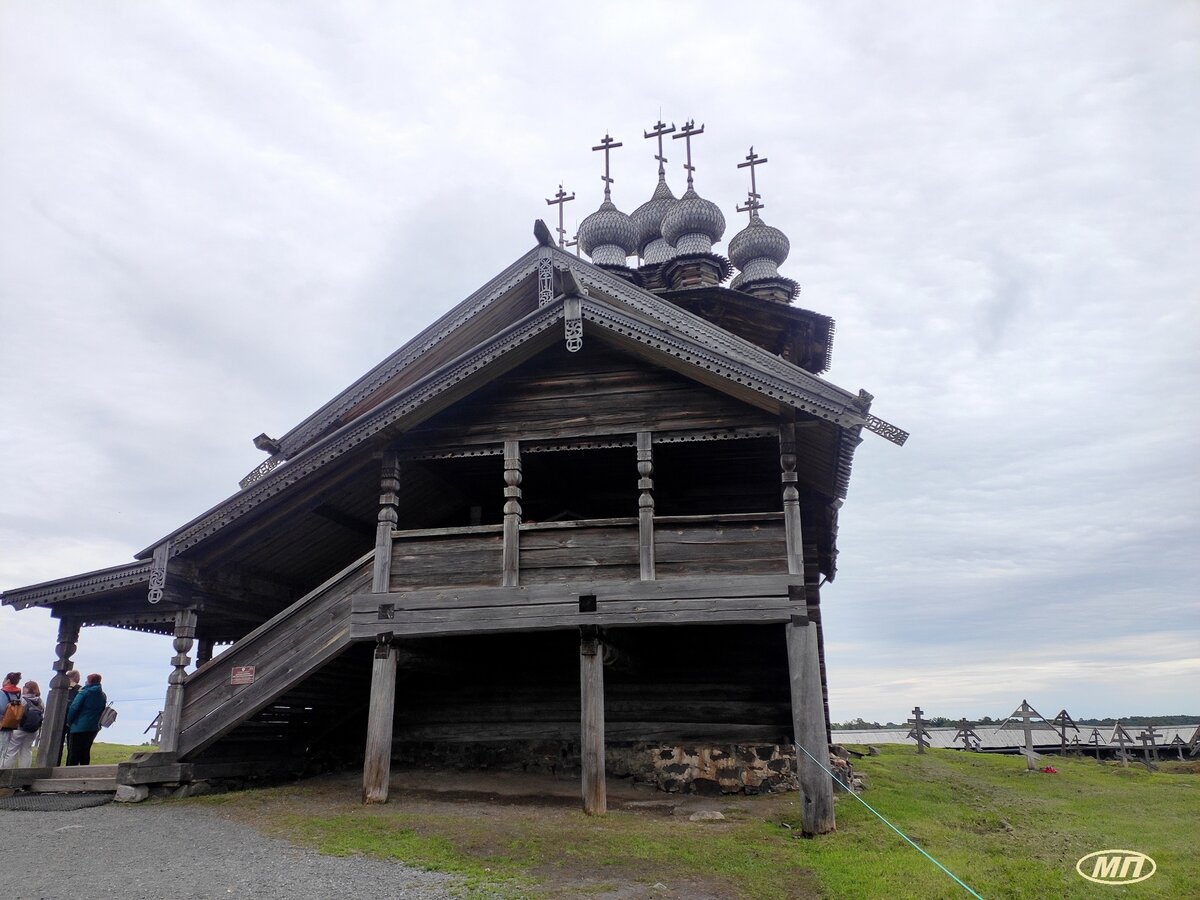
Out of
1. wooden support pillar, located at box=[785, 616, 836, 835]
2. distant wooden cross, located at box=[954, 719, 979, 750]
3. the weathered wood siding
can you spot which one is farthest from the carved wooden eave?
distant wooden cross, located at box=[954, 719, 979, 750]

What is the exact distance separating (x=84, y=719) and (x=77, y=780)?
4.78 ft

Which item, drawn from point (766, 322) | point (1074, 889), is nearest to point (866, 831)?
point (1074, 889)

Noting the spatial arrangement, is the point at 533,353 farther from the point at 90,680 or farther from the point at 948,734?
the point at 948,734

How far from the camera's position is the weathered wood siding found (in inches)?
442

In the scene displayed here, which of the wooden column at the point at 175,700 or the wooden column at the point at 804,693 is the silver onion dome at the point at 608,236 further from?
the wooden column at the point at 175,700

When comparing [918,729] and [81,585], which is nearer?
[81,585]

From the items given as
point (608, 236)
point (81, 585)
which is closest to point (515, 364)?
point (81, 585)

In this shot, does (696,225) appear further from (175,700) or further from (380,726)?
(175,700)

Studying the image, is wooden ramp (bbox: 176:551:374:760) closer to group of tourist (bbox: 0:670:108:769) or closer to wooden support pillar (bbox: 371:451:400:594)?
wooden support pillar (bbox: 371:451:400:594)

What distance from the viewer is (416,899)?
646cm

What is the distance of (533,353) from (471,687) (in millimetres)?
5689

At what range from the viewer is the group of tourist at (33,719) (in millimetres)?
12148

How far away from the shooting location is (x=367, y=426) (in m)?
11.5

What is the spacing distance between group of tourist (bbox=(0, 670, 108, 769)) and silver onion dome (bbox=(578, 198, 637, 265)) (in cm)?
1694
